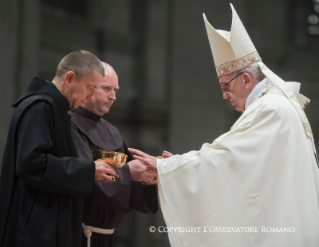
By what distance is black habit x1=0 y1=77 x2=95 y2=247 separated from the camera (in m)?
2.95

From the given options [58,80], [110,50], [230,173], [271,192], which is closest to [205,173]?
[230,173]

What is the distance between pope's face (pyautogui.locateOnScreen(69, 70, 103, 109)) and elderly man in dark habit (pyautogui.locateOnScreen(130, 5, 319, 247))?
630mm

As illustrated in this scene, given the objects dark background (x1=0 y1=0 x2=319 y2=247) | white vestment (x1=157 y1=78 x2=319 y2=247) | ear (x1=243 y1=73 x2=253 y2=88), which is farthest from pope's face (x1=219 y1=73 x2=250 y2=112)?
dark background (x1=0 y1=0 x2=319 y2=247)

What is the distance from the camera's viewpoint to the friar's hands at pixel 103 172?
10.4 feet

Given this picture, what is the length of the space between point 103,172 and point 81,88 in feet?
1.80

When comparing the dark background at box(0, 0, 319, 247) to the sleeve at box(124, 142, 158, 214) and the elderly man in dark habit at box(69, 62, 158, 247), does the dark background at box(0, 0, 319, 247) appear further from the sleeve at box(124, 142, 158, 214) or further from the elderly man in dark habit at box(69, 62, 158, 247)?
the sleeve at box(124, 142, 158, 214)

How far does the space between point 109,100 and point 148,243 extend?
254cm

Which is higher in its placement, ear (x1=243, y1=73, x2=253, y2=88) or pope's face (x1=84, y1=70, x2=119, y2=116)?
ear (x1=243, y1=73, x2=253, y2=88)

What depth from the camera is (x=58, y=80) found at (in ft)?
10.8

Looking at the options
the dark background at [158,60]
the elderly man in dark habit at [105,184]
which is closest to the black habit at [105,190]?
the elderly man in dark habit at [105,184]

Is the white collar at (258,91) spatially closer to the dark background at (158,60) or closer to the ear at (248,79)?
the ear at (248,79)

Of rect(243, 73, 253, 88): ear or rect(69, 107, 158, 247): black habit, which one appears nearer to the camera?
rect(69, 107, 158, 247): black habit

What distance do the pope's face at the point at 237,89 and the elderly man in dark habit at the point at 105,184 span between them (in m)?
0.77

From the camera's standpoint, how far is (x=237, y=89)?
372 cm
